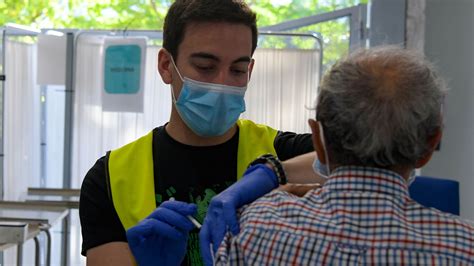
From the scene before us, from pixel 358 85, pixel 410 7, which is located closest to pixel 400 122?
pixel 358 85

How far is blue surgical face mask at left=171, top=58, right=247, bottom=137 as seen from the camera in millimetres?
1473

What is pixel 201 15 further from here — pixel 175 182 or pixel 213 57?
pixel 175 182

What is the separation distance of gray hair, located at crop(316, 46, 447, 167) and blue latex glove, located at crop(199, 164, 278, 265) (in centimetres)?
15

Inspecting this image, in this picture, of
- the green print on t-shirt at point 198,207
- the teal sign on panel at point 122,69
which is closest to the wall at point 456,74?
the teal sign on panel at point 122,69

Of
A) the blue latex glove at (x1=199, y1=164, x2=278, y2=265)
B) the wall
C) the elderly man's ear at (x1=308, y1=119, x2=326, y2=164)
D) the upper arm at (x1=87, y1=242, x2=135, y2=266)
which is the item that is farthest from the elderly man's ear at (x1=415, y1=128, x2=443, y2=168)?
the wall

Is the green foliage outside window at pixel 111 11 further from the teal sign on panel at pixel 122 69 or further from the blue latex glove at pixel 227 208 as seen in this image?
the blue latex glove at pixel 227 208

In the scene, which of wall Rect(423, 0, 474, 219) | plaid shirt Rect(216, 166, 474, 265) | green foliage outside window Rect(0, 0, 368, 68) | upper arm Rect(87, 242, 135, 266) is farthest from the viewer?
green foliage outside window Rect(0, 0, 368, 68)

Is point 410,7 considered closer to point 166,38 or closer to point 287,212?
point 166,38

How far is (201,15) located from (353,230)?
2.12ft

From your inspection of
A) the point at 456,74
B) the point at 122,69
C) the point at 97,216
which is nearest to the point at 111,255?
the point at 97,216

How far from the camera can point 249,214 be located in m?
1.00

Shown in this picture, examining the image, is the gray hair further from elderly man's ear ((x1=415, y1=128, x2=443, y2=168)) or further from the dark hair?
the dark hair

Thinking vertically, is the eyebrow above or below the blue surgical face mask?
above

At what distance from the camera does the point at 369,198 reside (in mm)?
946
